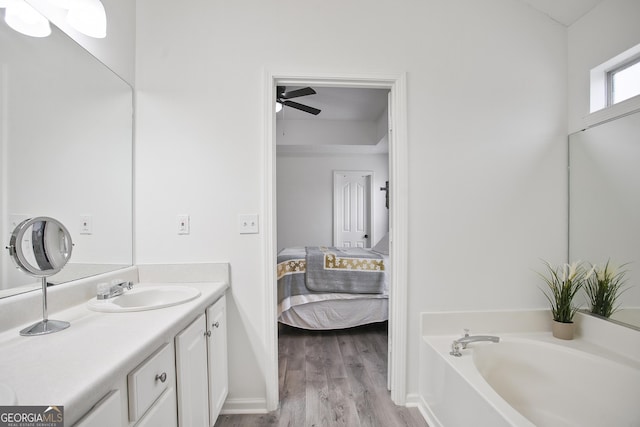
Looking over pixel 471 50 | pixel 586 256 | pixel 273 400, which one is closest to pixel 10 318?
pixel 273 400

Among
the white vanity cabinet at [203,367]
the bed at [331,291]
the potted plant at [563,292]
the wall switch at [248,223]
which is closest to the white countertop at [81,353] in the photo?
the white vanity cabinet at [203,367]

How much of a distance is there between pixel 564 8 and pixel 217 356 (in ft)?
9.55

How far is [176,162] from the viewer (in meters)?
1.64

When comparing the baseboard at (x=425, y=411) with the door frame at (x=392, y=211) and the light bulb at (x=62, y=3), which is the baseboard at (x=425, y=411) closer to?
the door frame at (x=392, y=211)

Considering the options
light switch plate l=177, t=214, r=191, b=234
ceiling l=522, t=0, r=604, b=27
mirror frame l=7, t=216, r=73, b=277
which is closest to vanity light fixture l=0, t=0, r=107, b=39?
mirror frame l=7, t=216, r=73, b=277

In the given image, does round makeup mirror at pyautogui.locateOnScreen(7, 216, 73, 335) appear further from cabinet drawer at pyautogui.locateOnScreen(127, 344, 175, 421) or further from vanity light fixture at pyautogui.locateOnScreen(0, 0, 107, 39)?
vanity light fixture at pyautogui.locateOnScreen(0, 0, 107, 39)

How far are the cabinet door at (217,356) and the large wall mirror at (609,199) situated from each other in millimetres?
2223

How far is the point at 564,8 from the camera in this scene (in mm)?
1671

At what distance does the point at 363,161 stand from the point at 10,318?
468cm

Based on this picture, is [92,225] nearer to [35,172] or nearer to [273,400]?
[35,172]

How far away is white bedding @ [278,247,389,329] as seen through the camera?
2.70m

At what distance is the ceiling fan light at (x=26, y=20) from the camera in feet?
3.20

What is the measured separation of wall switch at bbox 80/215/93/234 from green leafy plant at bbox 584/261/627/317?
2.73 m

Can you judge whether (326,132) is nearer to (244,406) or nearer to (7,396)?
(244,406)
